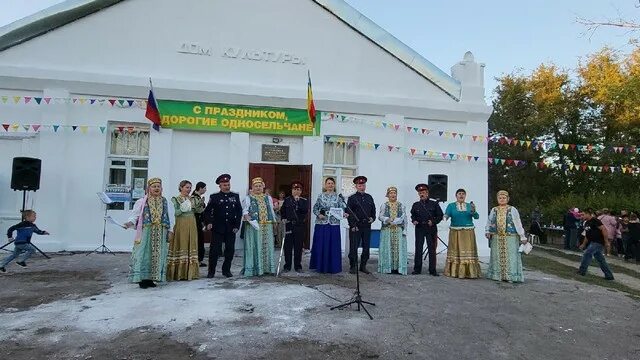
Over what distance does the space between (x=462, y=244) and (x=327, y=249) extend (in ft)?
8.16

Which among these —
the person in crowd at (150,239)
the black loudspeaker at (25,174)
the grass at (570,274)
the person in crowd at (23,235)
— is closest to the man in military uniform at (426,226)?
the grass at (570,274)

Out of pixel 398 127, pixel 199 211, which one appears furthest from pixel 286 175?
pixel 199 211

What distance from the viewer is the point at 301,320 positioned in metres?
5.02

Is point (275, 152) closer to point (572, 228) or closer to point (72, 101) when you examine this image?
point (72, 101)

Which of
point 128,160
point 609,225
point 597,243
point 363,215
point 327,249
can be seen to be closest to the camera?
point 327,249

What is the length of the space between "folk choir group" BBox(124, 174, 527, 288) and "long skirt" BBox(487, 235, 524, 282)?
0.02m

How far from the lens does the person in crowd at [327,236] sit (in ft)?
26.1

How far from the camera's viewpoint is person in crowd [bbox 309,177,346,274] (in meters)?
7.95

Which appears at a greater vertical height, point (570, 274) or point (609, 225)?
point (609, 225)

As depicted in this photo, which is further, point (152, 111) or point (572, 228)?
point (572, 228)

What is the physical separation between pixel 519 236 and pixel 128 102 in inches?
352

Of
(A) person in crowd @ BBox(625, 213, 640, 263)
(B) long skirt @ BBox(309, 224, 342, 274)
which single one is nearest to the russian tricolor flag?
(B) long skirt @ BBox(309, 224, 342, 274)

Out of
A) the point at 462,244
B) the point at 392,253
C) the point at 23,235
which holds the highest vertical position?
the point at 462,244

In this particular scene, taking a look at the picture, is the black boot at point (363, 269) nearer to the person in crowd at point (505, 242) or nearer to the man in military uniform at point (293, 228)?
the man in military uniform at point (293, 228)
